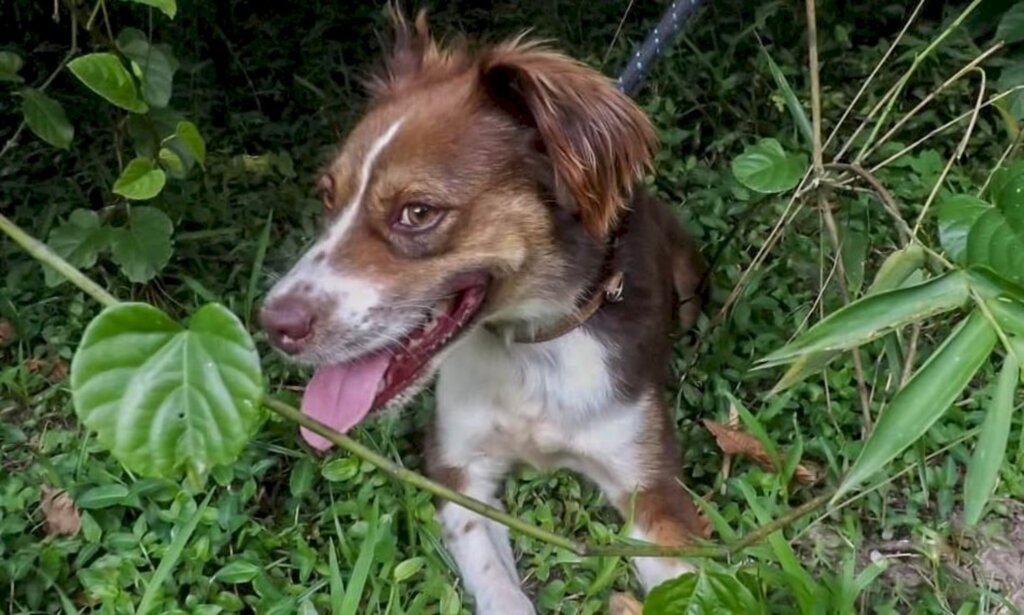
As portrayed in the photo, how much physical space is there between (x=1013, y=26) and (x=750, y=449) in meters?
1.46

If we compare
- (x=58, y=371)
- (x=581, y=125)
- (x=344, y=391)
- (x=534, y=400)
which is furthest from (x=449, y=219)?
(x=58, y=371)

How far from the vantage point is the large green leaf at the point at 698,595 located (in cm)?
200

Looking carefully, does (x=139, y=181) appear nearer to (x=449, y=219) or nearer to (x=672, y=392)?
(x=449, y=219)

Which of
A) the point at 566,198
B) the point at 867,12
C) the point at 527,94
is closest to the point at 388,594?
the point at 566,198

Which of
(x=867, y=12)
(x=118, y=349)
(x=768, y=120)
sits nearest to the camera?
(x=118, y=349)

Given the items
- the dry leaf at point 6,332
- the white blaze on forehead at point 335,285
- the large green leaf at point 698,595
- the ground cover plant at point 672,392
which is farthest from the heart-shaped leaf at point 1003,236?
the dry leaf at point 6,332

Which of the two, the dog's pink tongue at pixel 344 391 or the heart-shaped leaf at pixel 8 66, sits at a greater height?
the heart-shaped leaf at pixel 8 66

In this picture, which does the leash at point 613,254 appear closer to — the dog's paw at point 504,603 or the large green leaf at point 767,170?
the large green leaf at point 767,170

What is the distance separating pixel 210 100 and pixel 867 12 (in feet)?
8.40

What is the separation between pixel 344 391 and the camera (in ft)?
8.47

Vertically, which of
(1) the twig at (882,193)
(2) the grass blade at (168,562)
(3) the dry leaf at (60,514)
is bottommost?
(3) the dry leaf at (60,514)

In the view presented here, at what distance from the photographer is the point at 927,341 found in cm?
327

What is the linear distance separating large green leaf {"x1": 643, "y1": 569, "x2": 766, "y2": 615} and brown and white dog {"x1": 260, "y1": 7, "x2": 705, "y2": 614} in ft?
2.45

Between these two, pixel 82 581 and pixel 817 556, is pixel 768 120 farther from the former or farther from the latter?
pixel 82 581
